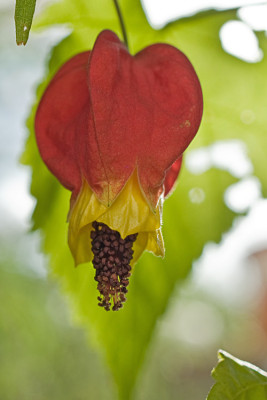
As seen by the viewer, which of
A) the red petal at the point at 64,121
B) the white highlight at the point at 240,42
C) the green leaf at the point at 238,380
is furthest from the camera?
the white highlight at the point at 240,42

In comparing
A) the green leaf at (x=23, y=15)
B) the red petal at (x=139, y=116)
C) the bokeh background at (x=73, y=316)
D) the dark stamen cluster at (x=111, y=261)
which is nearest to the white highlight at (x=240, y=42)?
the bokeh background at (x=73, y=316)

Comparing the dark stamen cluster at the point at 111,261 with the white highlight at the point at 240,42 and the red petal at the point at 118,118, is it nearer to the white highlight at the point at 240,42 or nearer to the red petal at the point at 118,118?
the red petal at the point at 118,118

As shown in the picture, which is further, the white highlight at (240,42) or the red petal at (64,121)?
the white highlight at (240,42)

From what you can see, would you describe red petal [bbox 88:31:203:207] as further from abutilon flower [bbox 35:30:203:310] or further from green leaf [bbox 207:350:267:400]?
green leaf [bbox 207:350:267:400]

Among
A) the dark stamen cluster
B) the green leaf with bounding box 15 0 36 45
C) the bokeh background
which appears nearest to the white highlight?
the bokeh background

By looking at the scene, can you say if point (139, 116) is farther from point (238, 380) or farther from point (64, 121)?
point (238, 380)

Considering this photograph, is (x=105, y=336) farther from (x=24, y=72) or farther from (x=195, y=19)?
(x=24, y=72)
